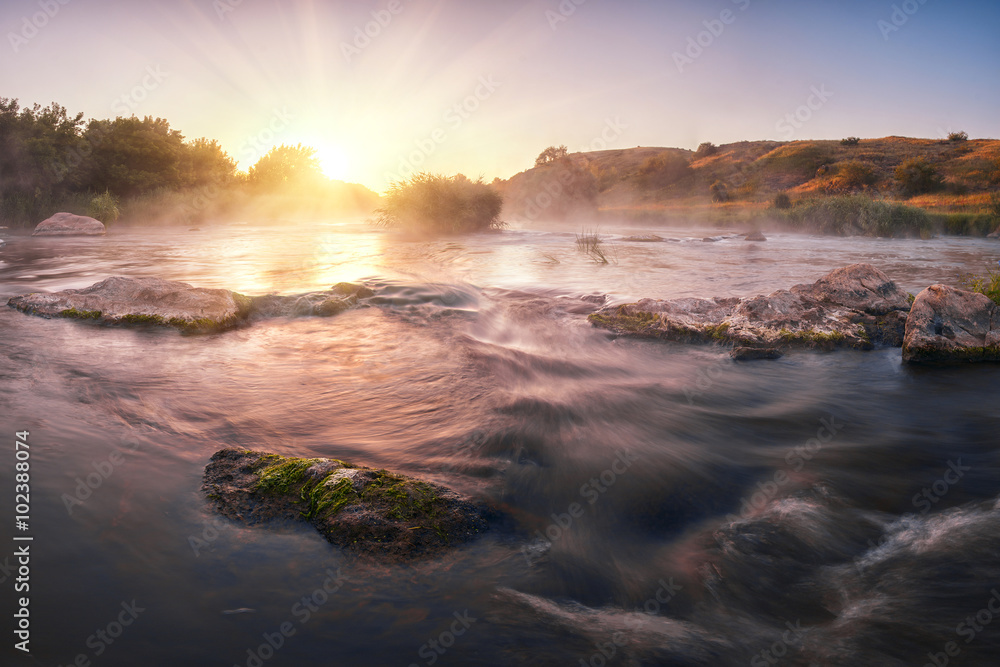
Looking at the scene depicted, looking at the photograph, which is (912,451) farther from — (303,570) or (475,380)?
(303,570)

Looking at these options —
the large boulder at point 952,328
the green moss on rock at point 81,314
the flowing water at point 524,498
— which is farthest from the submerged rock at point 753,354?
the green moss on rock at point 81,314

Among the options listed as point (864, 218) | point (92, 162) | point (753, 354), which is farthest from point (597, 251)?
point (92, 162)

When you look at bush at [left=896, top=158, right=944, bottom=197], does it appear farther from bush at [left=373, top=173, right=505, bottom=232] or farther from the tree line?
the tree line

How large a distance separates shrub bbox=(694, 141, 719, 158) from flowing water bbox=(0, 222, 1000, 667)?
74.8 metres

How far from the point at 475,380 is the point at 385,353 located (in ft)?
5.10

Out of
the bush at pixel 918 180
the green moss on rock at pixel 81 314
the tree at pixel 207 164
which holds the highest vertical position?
the tree at pixel 207 164

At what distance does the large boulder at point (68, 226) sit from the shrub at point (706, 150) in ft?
232

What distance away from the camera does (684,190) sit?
5869cm

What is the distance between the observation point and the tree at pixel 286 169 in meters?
45.2

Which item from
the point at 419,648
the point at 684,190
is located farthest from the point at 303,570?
the point at 684,190

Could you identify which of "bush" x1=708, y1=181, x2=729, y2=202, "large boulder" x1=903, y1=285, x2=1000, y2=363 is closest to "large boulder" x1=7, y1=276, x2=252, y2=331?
"large boulder" x1=903, y1=285, x2=1000, y2=363

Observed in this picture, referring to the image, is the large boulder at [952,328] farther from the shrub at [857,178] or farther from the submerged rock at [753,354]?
the shrub at [857,178]

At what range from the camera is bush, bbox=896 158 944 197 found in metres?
38.8

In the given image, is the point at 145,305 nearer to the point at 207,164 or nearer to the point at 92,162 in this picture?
the point at 92,162
